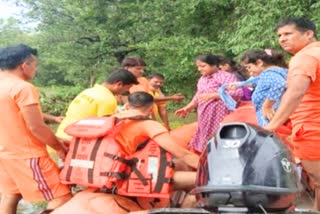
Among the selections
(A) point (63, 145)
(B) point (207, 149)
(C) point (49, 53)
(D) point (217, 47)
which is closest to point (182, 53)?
(D) point (217, 47)

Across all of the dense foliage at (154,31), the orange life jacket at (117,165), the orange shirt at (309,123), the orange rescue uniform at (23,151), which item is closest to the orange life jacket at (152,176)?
the orange life jacket at (117,165)

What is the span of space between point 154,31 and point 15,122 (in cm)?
1357

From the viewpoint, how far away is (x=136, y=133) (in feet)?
12.3

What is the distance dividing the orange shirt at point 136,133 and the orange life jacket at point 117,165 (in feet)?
0.11

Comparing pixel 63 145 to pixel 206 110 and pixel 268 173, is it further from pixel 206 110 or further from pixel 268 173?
pixel 206 110

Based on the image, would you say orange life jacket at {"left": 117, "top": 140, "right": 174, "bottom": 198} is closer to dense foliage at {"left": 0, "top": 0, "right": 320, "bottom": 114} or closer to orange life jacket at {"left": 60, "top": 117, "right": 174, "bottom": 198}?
orange life jacket at {"left": 60, "top": 117, "right": 174, "bottom": 198}

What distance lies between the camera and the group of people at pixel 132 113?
3635 millimetres

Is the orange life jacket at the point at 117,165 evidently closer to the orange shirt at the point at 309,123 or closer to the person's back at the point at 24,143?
the person's back at the point at 24,143

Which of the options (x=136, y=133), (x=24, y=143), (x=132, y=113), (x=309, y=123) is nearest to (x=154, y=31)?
(x=24, y=143)

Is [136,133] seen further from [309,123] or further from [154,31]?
[154,31]

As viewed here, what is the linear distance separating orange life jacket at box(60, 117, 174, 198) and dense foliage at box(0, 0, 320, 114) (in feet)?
28.8

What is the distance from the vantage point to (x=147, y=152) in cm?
367

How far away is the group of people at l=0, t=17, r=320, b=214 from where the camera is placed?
11.9 ft

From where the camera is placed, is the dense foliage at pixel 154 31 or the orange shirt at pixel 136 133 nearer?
the orange shirt at pixel 136 133
